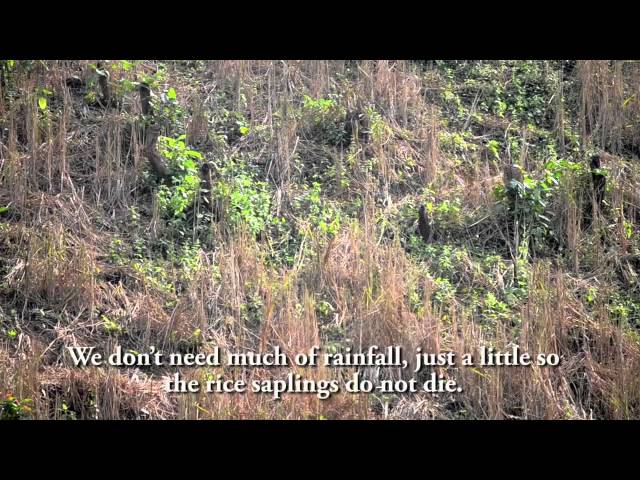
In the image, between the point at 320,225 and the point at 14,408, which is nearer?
the point at 14,408

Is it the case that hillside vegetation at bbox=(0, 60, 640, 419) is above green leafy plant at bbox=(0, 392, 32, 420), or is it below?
above

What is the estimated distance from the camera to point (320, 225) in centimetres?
557

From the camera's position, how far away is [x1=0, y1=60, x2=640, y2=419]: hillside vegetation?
4500 millimetres

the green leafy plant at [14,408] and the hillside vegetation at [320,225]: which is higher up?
the hillside vegetation at [320,225]

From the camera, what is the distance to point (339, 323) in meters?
4.90

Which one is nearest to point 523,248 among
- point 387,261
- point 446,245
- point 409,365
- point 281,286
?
point 446,245

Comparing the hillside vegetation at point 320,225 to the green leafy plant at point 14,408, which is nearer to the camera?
the green leafy plant at point 14,408

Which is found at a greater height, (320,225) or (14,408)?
(320,225)

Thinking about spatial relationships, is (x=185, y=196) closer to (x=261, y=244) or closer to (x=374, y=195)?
(x=261, y=244)

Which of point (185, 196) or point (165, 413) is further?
point (185, 196)

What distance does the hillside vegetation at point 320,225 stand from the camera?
4.50m

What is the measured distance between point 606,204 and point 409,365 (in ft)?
8.05

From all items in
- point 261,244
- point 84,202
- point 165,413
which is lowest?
point 165,413

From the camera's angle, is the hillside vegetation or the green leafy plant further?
the hillside vegetation
